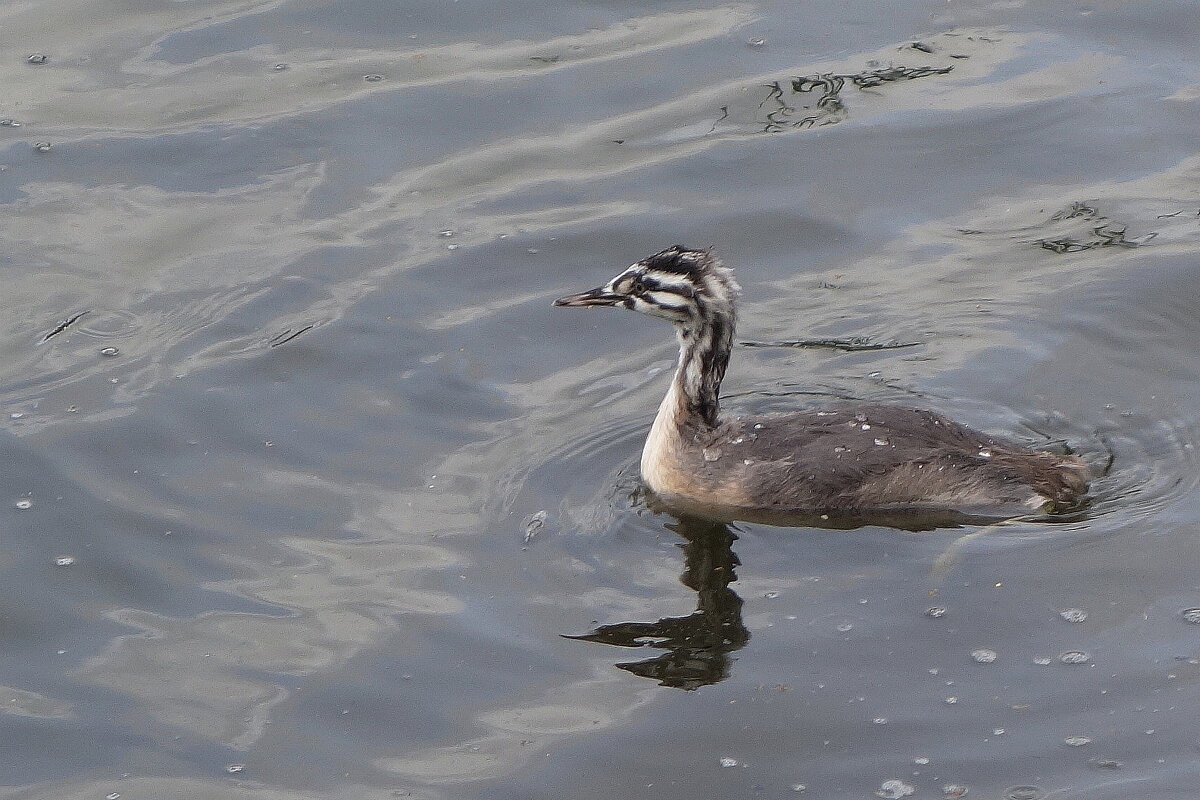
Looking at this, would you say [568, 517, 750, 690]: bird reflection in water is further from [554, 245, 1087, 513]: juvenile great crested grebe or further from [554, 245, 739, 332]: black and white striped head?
[554, 245, 739, 332]: black and white striped head

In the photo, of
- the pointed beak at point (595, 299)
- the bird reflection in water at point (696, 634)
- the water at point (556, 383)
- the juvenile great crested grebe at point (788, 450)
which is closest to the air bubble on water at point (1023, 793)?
the water at point (556, 383)

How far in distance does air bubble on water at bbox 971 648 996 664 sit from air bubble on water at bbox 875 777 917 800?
932 mm

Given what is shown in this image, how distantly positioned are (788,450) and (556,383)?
1.77 meters

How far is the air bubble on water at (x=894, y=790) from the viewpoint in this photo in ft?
23.2

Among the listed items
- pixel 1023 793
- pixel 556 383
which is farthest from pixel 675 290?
pixel 1023 793

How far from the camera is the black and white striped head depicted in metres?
9.40

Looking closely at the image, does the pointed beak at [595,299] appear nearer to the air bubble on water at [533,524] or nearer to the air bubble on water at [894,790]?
the air bubble on water at [533,524]

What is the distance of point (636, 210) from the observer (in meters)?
12.3

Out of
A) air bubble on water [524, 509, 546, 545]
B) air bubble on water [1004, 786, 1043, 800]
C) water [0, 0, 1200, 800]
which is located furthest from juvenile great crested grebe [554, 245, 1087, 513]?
air bubble on water [1004, 786, 1043, 800]

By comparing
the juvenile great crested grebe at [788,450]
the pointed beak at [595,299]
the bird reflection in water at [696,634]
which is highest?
the pointed beak at [595,299]

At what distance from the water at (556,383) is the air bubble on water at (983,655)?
0.06 m

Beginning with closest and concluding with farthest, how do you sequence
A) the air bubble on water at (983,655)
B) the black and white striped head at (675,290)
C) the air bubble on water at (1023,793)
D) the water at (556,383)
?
the air bubble on water at (1023,793) → the water at (556,383) → the air bubble on water at (983,655) → the black and white striped head at (675,290)

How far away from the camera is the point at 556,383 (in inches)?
410

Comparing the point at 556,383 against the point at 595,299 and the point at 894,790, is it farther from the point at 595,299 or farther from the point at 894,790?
the point at 894,790
